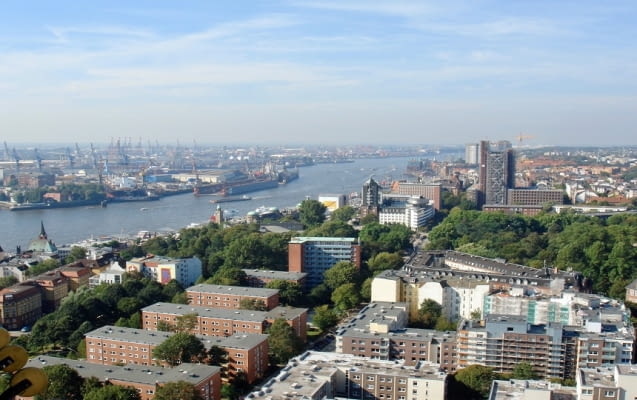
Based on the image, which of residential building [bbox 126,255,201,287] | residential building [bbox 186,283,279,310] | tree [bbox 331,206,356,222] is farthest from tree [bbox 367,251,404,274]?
tree [bbox 331,206,356,222]

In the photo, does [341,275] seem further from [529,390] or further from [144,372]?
[529,390]

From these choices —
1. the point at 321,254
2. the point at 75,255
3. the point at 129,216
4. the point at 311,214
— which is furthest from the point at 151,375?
the point at 129,216

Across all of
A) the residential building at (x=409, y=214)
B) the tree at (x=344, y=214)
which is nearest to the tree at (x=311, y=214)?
the tree at (x=344, y=214)

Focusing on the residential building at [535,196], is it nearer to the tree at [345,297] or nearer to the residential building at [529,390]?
the tree at [345,297]

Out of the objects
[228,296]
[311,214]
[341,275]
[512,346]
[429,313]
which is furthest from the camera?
[311,214]

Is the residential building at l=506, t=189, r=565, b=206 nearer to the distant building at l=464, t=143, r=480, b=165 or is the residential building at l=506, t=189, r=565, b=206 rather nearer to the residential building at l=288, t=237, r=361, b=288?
the residential building at l=288, t=237, r=361, b=288
